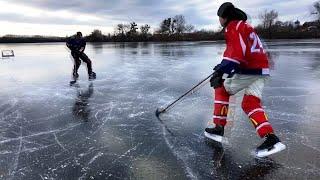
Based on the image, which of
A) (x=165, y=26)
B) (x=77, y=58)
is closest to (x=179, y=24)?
(x=165, y=26)

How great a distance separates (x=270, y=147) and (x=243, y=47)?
3.48ft

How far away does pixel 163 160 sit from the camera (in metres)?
3.83

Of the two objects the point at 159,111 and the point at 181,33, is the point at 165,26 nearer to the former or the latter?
the point at 181,33

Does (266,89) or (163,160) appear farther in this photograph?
(266,89)

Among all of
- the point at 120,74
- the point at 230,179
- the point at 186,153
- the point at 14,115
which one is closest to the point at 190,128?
the point at 186,153

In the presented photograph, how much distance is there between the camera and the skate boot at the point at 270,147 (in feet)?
12.8

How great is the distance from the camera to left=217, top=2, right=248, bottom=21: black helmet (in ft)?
13.4

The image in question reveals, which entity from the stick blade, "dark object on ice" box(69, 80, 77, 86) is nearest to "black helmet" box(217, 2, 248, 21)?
the stick blade

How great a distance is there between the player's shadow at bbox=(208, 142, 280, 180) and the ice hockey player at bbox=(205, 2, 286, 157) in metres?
0.22

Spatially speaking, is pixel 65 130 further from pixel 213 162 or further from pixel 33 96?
pixel 33 96

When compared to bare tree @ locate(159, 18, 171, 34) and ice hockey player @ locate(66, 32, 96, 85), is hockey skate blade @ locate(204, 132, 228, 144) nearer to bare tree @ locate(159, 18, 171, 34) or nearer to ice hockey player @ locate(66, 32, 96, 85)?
ice hockey player @ locate(66, 32, 96, 85)

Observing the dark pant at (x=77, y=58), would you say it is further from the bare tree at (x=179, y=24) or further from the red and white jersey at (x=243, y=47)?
the bare tree at (x=179, y=24)

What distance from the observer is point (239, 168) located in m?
3.61

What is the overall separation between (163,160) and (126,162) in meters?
0.37
